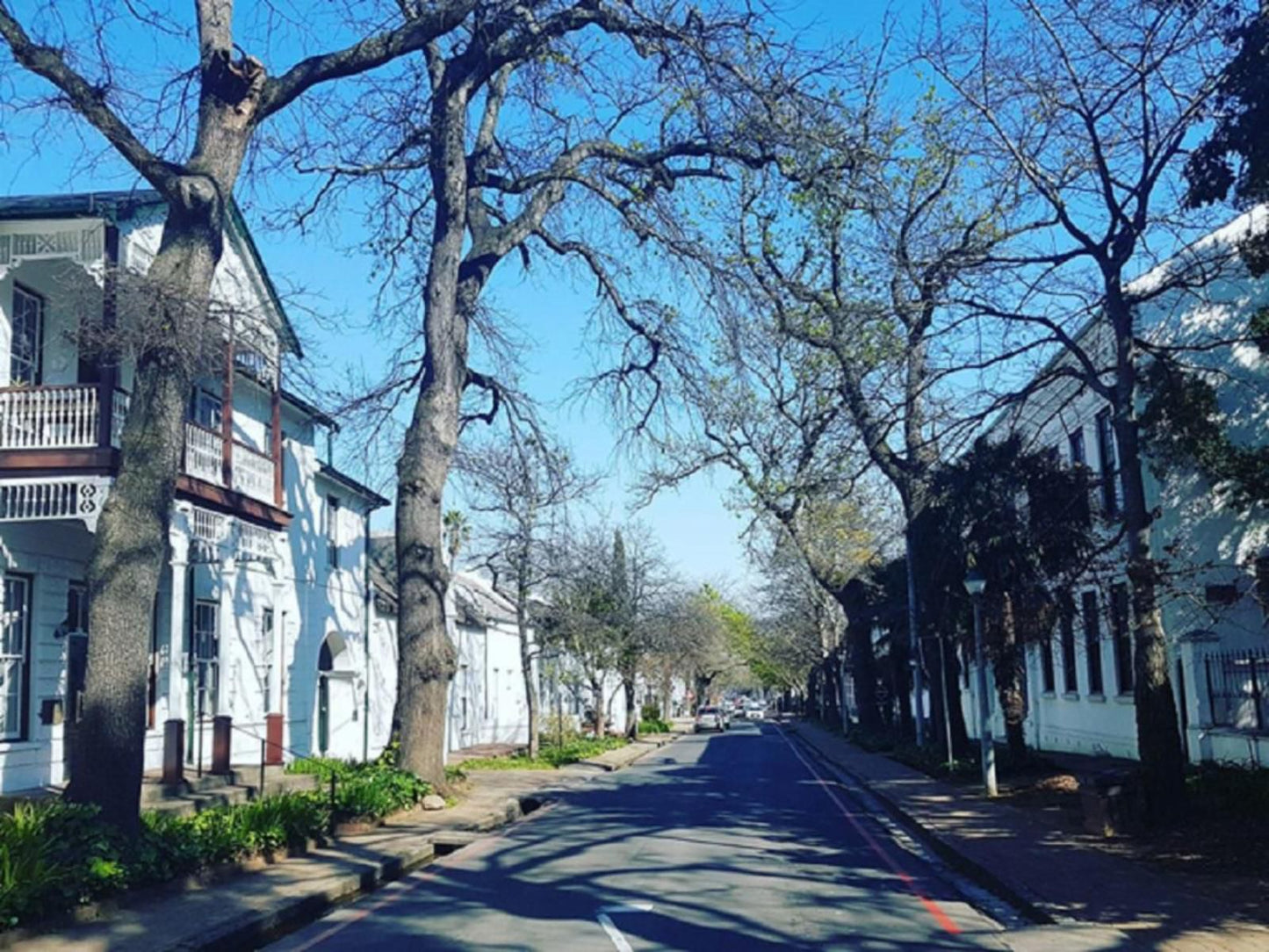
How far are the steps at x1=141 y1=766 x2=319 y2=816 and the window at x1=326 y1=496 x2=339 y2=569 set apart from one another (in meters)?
9.44

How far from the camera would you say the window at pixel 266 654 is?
25266 mm

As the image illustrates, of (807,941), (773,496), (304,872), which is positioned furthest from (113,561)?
(773,496)

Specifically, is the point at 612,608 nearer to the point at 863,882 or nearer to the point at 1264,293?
the point at 1264,293

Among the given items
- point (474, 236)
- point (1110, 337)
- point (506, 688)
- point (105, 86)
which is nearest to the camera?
point (105, 86)

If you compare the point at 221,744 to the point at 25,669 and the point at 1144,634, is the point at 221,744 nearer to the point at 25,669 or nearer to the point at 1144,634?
the point at 25,669

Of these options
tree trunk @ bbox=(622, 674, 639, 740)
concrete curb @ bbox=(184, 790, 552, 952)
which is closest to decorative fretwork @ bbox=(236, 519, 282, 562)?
concrete curb @ bbox=(184, 790, 552, 952)

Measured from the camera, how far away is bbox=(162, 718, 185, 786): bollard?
17.7m

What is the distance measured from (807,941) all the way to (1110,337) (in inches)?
681

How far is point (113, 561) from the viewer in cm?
1188

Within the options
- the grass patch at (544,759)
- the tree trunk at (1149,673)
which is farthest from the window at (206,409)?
the tree trunk at (1149,673)

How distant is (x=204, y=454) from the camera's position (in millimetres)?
19844

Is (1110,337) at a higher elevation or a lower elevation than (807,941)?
higher

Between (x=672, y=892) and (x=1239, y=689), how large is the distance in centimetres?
1301

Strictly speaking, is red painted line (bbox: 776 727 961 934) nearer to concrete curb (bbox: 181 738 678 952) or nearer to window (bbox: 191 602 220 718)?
concrete curb (bbox: 181 738 678 952)
